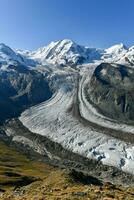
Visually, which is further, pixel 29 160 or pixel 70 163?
pixel 70 163

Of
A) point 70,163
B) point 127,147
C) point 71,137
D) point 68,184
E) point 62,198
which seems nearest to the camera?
point 62,198

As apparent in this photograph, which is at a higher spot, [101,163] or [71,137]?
[71,137]

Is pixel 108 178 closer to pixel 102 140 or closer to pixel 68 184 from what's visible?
pixel 102 140

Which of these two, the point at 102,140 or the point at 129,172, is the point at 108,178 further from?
the point at 102,140

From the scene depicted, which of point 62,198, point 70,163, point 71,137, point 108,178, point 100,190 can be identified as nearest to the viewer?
point 62,198

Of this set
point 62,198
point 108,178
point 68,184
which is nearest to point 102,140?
point 108,178

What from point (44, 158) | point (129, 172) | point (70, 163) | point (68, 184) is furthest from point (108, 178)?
point (68, 184)

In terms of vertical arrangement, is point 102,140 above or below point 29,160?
above

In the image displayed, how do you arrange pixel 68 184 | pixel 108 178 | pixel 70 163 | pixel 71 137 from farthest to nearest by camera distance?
pixel 71 137, pixel 70 163, pixel 108 178, pixel 68 184

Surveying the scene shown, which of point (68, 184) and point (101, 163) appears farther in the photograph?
point (101, 163)
